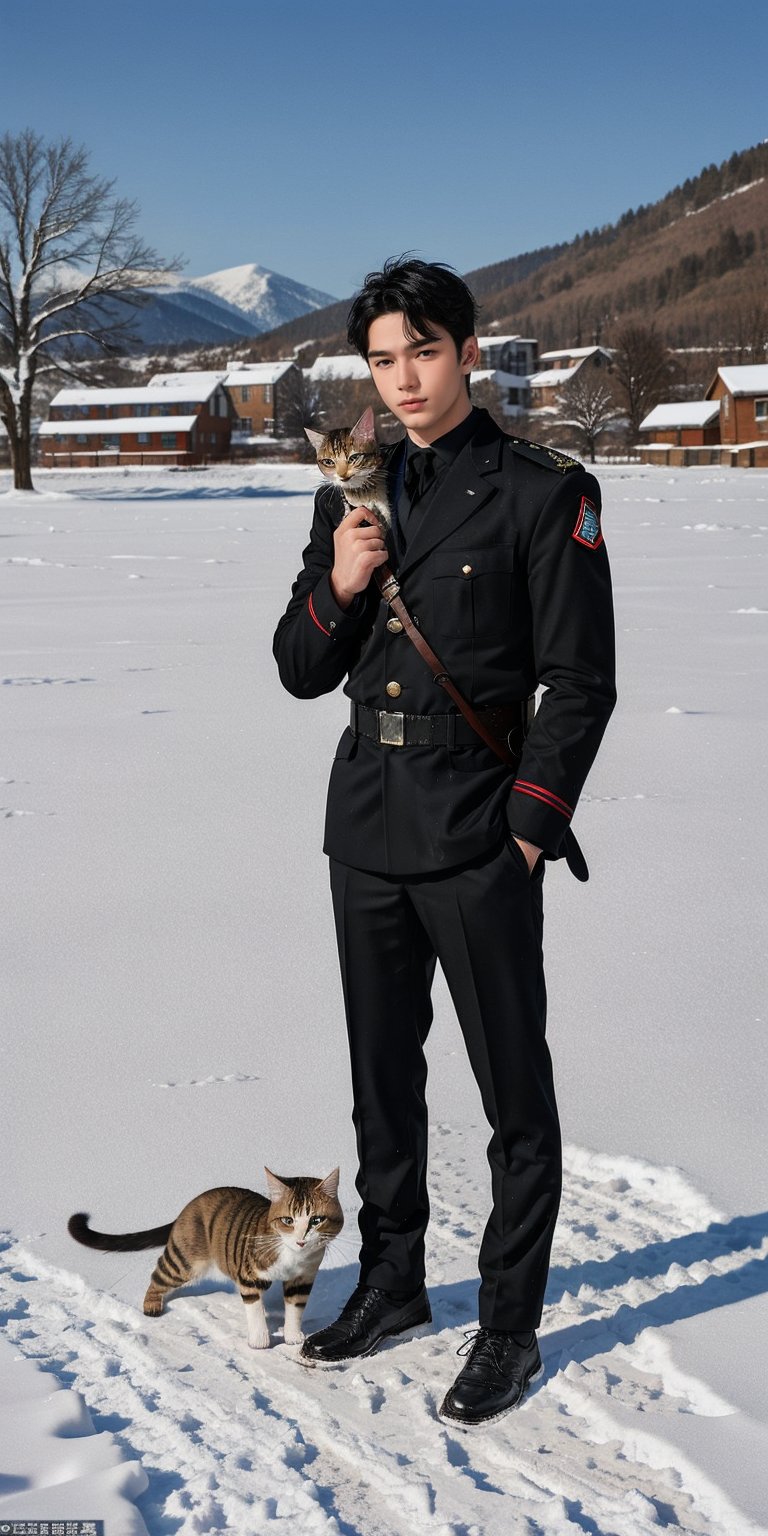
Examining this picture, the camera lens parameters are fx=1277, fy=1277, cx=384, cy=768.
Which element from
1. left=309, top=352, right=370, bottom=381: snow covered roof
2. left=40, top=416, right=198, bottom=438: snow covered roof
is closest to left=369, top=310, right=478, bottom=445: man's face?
left=40, top=416, right=198, bottom=438: snow covered roof

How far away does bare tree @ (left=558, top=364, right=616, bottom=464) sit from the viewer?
230ft

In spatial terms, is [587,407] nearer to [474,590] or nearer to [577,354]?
[474,590]

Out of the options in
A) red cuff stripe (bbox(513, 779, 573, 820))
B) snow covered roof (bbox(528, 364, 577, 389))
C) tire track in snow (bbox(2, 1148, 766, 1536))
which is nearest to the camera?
tire track in snow (bbox(2, 1148, 766, 1536))

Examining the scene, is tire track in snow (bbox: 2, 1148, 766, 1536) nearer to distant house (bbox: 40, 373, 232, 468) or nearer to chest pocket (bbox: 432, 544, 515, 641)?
chest pocket (bbox: 432, 544, 515, 641)

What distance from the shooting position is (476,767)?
249cm

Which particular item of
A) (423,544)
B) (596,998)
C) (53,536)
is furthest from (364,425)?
(53,536)

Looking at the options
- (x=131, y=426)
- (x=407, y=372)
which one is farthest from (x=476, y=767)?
(x=131, y=426)

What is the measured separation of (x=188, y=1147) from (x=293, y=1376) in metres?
1.04

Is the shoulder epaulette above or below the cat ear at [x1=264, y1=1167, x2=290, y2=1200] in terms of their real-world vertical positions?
above

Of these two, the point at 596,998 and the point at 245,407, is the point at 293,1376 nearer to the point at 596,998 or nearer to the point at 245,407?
the point at 596,998

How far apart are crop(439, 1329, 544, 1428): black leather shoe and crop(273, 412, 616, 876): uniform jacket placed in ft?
3.19

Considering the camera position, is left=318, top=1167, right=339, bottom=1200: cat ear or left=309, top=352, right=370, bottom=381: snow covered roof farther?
left=309, top=352, right=370, bottom=381: snow covered roof

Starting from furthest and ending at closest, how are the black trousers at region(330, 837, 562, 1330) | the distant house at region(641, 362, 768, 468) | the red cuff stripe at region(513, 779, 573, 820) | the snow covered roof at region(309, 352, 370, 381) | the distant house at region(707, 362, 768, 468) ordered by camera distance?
1. the snow covered roof at region(309, 352, 370, 381)
2. the distant house at region(707, 362, 768, 468)
3. the distant house at region(641, 362, 768, 468)
4. the black trousers at region(330, 837, 562, 1330)
5. the red cuff stripe at region(513, 779, 573, 820)

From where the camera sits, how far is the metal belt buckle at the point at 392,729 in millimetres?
2537
